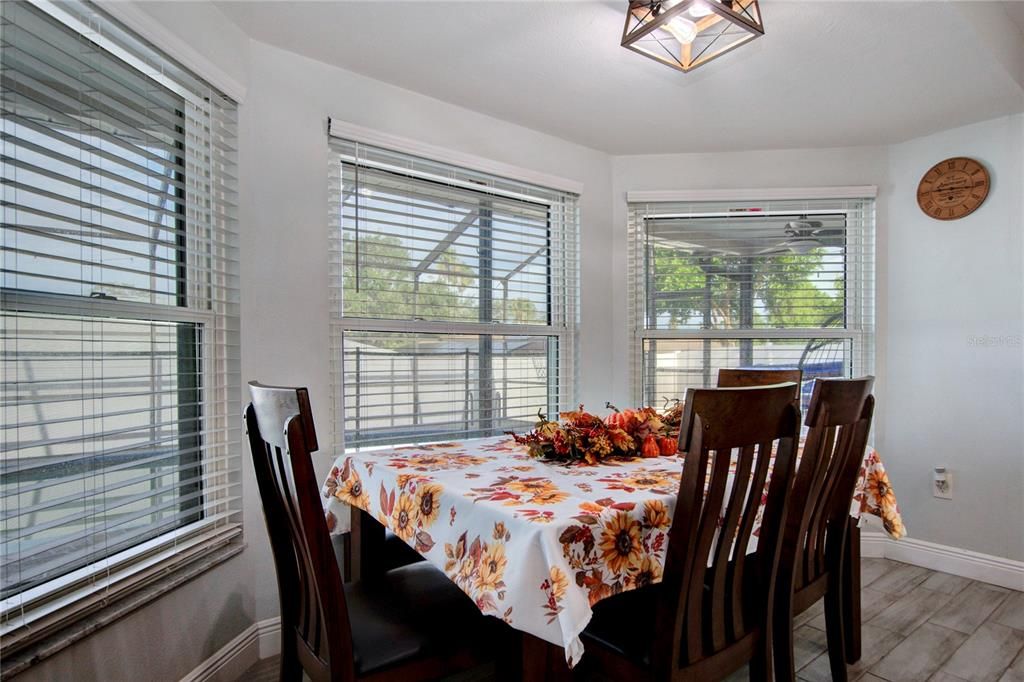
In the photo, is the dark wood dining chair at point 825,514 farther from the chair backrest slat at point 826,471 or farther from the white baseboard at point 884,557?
the white baseboard at point 884,557

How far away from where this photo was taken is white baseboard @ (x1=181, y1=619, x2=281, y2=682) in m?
1.84

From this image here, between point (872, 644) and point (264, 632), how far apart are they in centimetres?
226

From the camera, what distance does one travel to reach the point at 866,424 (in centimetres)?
179

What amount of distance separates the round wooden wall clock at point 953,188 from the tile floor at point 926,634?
1838 millimetres

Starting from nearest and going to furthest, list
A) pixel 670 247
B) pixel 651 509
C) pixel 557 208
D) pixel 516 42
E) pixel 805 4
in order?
pixel 651 509 → pixel 805 4 → pixel 516 42 → pixel 557 208 → pixel 670 247

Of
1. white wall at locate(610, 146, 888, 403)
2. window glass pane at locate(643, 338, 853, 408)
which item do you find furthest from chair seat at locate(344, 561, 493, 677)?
window glass pane at locate(643, 338, 853, 408)

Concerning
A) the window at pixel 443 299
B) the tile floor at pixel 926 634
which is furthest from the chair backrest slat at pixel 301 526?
the window at pixel 443 299

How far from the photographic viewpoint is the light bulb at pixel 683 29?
1883 mm

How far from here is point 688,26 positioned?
1886 millimetres

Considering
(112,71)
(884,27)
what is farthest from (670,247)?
(112,71)

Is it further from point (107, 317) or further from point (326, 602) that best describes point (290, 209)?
point (326, 602)

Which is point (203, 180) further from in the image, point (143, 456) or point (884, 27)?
point (884, 27)

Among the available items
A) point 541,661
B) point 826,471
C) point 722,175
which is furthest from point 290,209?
point 722,175

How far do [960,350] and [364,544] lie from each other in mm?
3019
